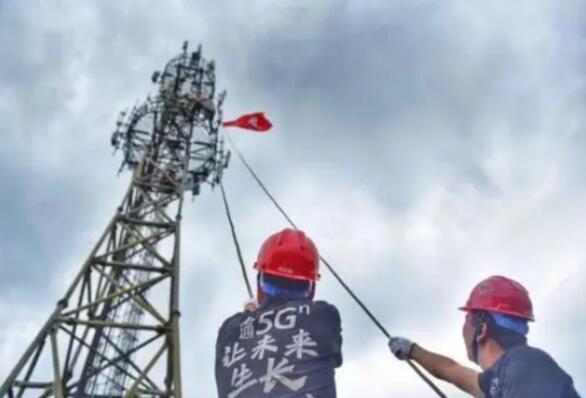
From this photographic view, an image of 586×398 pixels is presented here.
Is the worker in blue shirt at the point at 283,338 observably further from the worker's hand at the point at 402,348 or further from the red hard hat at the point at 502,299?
the red hard hat at the point at 502,299

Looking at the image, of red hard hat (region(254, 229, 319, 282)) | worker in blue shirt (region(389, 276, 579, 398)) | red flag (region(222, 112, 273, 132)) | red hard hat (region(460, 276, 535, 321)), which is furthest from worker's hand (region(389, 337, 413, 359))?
red flag (region(222, 112, 273, 132))

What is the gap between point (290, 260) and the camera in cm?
368

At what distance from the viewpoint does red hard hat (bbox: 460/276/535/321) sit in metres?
3.45

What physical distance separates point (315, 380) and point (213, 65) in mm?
13535

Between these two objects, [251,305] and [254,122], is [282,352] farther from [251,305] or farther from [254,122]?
[254,122]

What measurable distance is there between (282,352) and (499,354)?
108cm

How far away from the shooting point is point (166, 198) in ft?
42.4

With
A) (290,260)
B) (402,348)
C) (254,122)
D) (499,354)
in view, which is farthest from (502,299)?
Result: (254,122)

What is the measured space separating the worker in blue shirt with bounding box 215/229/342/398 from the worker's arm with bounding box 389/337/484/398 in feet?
1.51

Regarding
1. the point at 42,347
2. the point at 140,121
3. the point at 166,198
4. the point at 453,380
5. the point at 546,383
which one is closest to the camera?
the point at 546,383

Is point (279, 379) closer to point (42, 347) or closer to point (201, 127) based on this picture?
point (42, 347)

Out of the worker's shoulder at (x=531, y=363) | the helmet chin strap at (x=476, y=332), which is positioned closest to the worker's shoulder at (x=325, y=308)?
the helmet chin strap at (x=476, y=332)

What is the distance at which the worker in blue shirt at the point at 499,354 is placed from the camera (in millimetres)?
2725

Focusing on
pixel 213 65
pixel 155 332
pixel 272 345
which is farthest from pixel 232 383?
pixel 213 65
